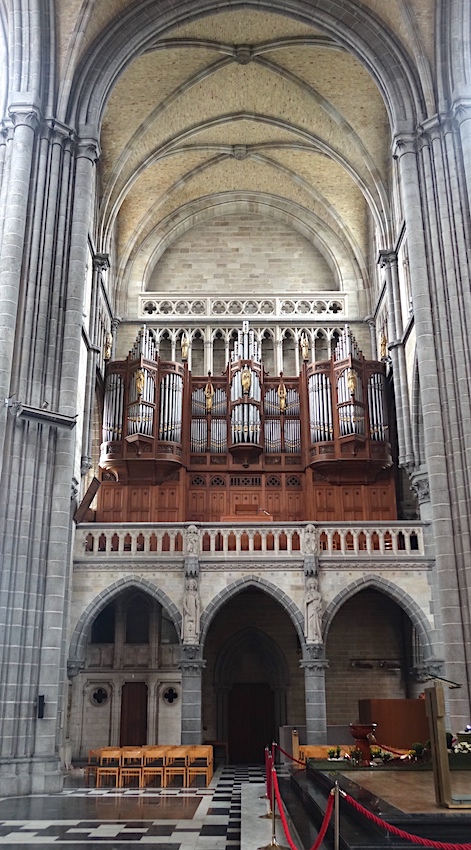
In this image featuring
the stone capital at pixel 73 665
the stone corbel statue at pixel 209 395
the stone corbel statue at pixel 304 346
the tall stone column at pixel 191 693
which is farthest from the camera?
the stone corbel statue at pixel 304 346

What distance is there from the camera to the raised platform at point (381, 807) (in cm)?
772

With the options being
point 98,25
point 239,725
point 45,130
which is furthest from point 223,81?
point 239,725

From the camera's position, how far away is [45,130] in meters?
19.6

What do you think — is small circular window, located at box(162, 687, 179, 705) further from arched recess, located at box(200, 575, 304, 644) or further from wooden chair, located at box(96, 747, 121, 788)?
wooden chair, located at box(96, 747, 121, 788)

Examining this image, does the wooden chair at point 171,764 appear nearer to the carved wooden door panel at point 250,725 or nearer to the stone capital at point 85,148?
the carved wooden door panel at point 250,725

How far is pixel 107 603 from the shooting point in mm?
19609

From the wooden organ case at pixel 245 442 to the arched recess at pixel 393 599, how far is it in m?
4.75

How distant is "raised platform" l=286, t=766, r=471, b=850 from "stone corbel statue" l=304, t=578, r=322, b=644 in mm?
6378

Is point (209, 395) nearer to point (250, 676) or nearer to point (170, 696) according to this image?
point (250, 676)

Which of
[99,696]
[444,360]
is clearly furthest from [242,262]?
[99,696]

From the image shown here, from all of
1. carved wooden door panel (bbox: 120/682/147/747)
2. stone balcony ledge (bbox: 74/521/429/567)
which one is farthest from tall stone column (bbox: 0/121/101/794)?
carved wooden door panel (bbox: 120/682/147/747)

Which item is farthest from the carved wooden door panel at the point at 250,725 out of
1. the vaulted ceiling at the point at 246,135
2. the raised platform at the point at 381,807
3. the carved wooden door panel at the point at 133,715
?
the vaulted ceiling at the point at 246,135

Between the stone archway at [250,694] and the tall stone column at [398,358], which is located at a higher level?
the tall stone column at [398,358]

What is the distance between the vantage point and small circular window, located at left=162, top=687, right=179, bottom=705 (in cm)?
2272
